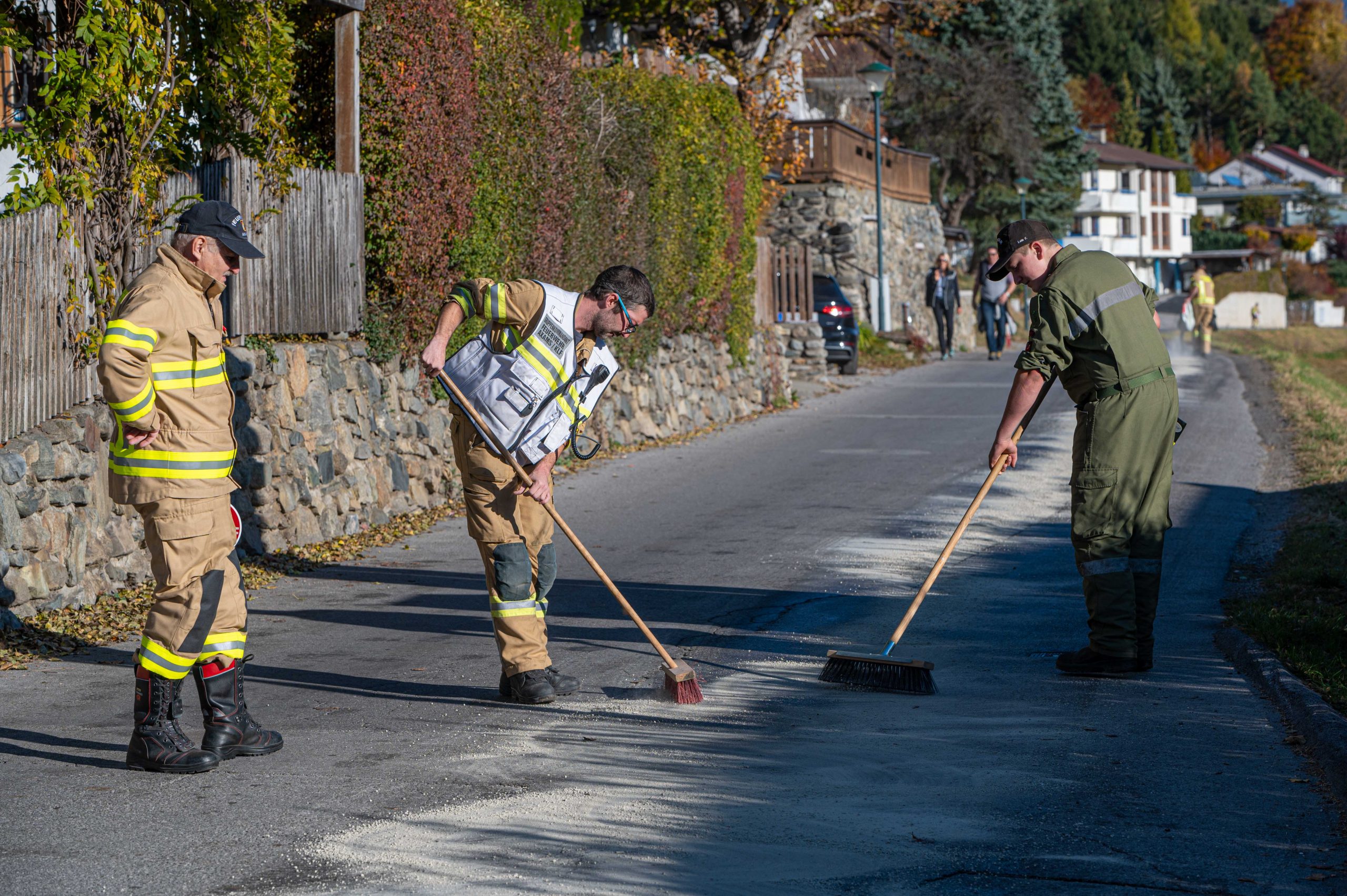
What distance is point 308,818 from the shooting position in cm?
475

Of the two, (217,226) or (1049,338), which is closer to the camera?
(217,226)

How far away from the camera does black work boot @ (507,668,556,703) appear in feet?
20.5

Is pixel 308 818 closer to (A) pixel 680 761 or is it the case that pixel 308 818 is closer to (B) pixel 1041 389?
(A) pixel 680 761

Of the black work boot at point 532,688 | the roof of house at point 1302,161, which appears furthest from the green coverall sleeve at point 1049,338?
the roof of house at point 1302,161

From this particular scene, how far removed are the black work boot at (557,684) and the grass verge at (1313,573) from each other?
3093 millimetres

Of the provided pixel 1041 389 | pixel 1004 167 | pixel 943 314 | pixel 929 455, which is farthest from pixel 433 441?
pixel 1004 167

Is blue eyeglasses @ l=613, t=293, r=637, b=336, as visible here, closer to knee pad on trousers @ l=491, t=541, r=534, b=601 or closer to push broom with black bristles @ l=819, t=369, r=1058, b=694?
knee pad on trousers @ l=491, t=541, r=534, b=601

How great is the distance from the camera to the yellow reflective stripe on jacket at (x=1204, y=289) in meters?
30.8

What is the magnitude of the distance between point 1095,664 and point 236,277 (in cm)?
640

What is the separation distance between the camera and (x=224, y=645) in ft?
17.8

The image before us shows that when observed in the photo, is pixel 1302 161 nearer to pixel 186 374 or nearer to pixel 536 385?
pixel 536 385

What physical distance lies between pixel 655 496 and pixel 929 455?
3.61 meters

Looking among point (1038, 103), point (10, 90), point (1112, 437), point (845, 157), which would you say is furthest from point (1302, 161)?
point (1112, 437)

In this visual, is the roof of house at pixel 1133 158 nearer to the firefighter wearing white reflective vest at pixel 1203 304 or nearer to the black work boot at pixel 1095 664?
the firefighter wearing white reflective vest at pixel 1203 304
